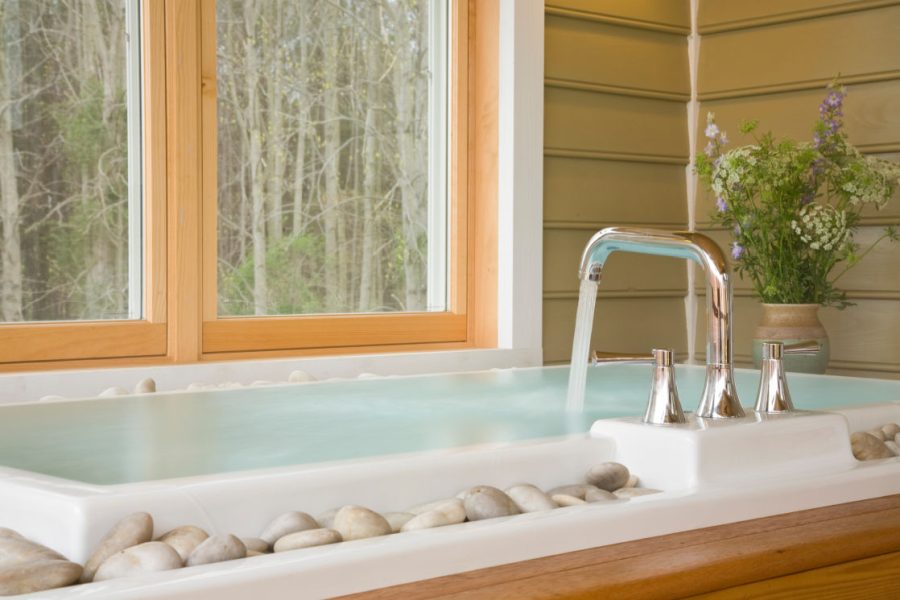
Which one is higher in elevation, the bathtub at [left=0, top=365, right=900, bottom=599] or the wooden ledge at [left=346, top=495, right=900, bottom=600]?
the bathtub at [left=0, top=365, right=900, bottom=599]

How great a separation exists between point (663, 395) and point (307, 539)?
539 mm

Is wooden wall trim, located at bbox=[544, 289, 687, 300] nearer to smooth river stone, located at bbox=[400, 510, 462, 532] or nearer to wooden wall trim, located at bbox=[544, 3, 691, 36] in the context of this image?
wooden wall trim, located at bbox=[544, 3, 691, 36]

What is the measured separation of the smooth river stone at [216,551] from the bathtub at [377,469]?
49 millimetres

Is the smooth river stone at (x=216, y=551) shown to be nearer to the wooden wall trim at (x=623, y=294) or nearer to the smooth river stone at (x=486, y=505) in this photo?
the smooth river stone at (x=486, y=505)

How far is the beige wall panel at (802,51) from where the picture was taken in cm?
297

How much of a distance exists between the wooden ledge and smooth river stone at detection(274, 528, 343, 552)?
83 millimetres

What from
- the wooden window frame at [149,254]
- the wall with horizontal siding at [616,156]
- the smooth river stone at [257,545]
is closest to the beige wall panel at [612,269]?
the wall with horizontal siding at [616,156]

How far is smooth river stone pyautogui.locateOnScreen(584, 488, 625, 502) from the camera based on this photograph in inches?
45.3

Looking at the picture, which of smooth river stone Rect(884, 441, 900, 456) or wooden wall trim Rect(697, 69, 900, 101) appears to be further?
wooden wall trim Rect(697, 69, 900, 101)

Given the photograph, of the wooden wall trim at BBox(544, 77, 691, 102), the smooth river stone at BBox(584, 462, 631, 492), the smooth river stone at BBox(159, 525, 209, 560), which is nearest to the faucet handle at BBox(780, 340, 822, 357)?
the smooth river stone at BBox(584, 462, 631, 492)

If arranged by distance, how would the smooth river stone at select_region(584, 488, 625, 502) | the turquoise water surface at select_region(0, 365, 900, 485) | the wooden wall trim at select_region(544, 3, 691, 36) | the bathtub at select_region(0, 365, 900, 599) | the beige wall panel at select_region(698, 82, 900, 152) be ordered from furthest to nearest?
the wooden wall trim at select_region(544, 3, 691, 36) < the beige wall panel at select_region(698, 82, 900, 152) < the turquoise water surface at select_region(0, 365, 900, 485) < the smooth river stone at select_region(584, 488, 625, 502) < the bathtub at select_region(0, 365, 900, 599)

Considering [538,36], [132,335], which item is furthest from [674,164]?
[132,335]

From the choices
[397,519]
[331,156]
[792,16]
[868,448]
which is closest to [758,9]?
[792,16]

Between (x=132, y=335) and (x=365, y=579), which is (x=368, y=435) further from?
(x=132, y=335)
